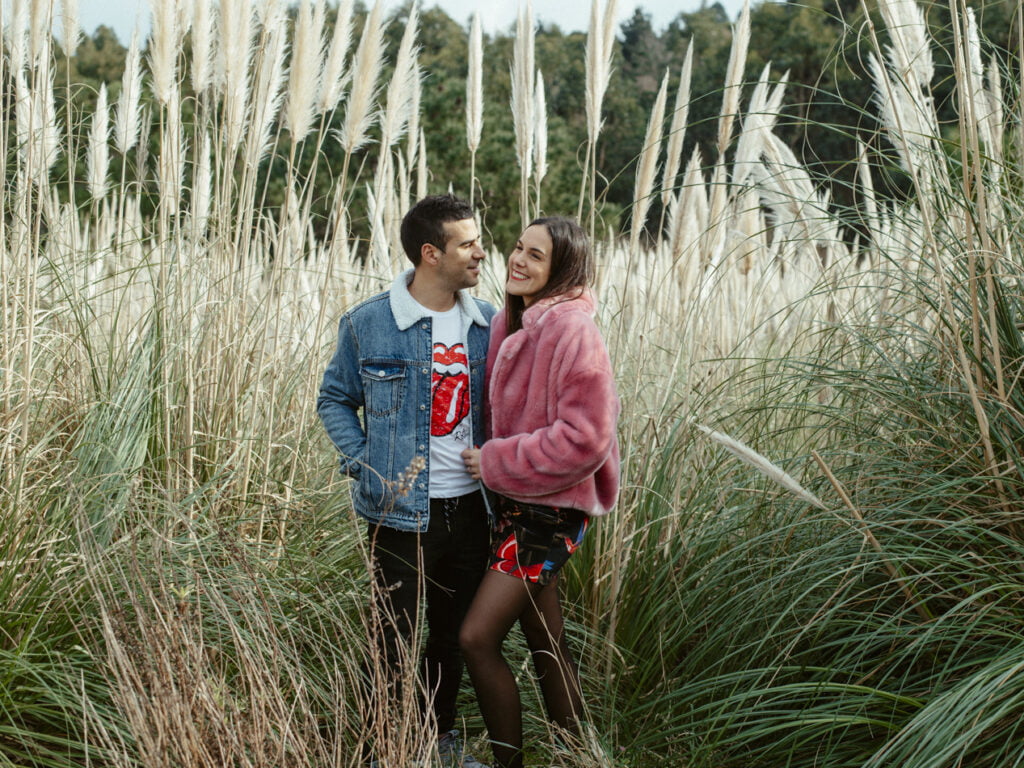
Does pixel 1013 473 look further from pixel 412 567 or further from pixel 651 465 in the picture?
pixel 412 567

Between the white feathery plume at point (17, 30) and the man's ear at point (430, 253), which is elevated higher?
the white feathery plume at point (17, 30)

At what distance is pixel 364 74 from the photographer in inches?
134

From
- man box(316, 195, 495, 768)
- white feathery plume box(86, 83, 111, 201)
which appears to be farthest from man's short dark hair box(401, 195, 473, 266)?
white feathery plume box(86, 83, 111, 201)

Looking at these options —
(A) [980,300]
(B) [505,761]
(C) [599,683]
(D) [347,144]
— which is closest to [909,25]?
(A) [980,300]

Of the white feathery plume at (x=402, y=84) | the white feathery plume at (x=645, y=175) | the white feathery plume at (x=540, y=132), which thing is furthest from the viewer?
the white feathery plume at (x=540, y=132)

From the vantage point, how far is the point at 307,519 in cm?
328

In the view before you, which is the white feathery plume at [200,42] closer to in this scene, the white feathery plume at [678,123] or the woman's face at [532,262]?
the woman's face at [532,262]

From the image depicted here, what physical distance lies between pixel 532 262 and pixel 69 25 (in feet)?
7.28

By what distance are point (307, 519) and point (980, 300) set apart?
7.16 ft

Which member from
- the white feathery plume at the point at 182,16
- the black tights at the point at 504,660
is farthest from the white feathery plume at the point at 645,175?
the white feathery plume at the point at 182,16

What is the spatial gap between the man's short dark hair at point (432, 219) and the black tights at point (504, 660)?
0.92 meters

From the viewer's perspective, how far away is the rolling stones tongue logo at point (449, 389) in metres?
2.69

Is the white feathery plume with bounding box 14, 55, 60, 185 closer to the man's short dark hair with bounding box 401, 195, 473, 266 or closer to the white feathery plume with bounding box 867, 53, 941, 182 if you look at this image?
the man's short dark hair with bounding box 401, 195, 473, 266

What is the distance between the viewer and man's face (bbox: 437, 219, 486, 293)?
8.72ft
